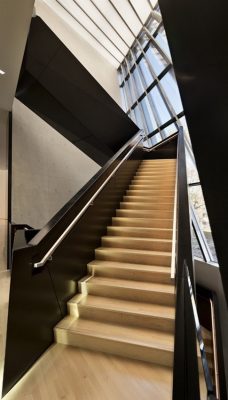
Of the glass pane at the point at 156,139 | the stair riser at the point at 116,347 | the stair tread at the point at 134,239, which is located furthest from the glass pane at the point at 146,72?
the stair riser at the point at 116,347

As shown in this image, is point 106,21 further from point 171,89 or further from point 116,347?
point 116,347

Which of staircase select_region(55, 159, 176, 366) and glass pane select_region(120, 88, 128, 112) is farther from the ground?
glass pane select_region(120, 88, 128, 112)

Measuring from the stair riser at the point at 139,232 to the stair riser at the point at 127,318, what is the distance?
1.61 meters

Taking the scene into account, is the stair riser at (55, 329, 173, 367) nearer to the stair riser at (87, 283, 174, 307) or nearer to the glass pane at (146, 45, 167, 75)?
the stair riser at (87, 283, 174, 307)

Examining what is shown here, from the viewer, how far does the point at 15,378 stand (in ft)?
6.63

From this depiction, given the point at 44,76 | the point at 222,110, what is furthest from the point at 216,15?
the point at 44,76

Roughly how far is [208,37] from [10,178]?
18.9ft

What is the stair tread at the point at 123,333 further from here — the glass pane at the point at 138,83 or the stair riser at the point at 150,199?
the glass pane at the point at 138,83

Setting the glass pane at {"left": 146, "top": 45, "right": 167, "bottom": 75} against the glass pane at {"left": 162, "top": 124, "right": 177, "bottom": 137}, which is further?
the glass pane at {"left": 146, "top": 45, "right": 167, "bottom": 75}

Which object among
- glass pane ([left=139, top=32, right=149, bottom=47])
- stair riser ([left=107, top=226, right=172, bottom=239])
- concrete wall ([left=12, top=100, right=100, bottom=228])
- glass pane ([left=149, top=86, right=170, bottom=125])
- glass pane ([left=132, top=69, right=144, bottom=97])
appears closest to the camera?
stair riser ([left=107, top=226, right=172, bottom=239])

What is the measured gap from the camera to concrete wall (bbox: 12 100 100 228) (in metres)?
6.58

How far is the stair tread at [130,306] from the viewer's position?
8.34 feet

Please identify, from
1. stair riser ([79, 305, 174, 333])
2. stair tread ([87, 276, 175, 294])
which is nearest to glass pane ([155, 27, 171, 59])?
stair tread ([87, 276, 175, 294])

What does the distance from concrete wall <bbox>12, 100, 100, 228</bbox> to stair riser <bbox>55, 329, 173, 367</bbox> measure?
433 centimetres
